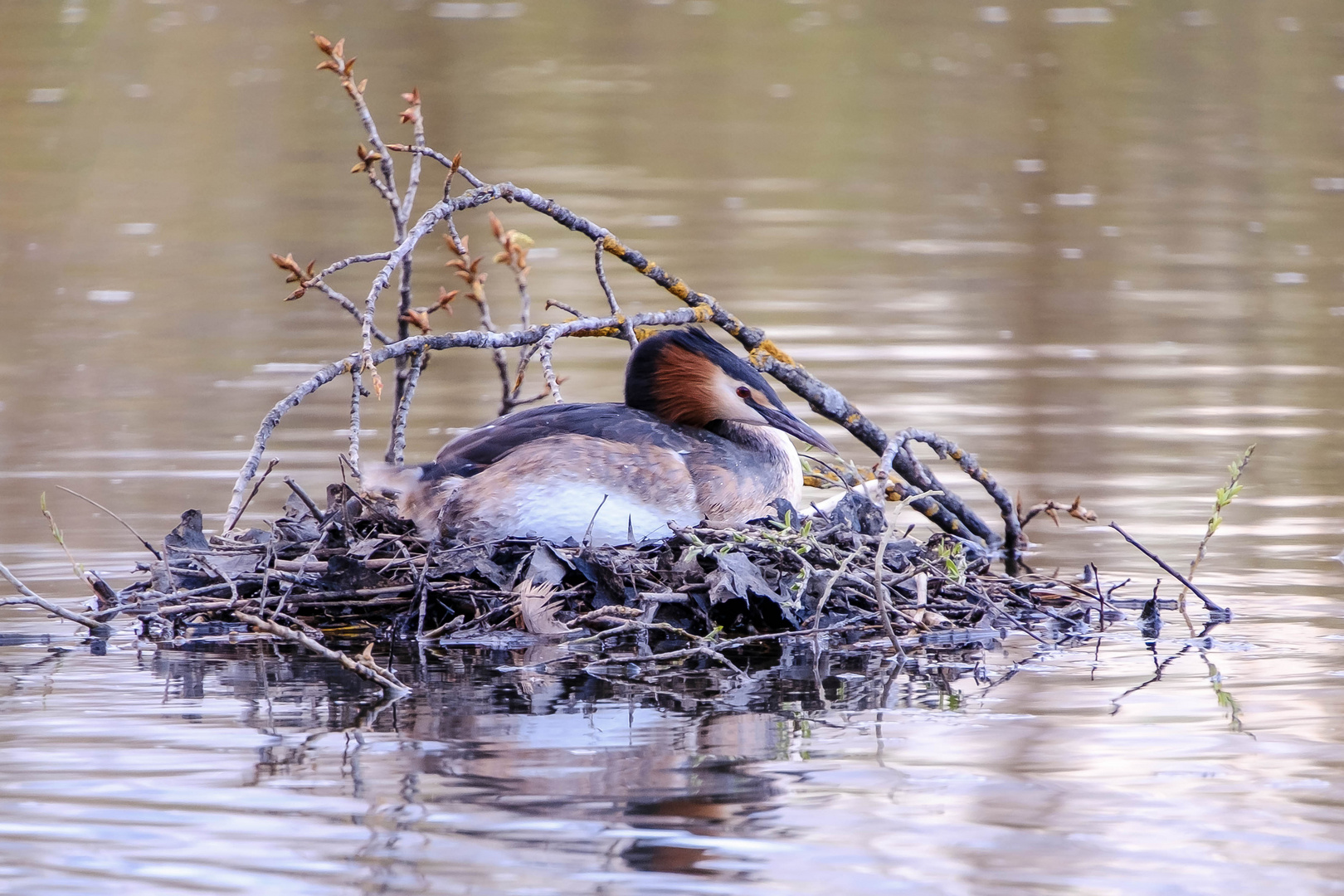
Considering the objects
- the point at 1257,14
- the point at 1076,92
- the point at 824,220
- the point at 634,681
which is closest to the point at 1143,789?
the point at 634,681

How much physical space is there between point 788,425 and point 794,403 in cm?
399

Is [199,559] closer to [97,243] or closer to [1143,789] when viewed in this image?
[1143,789]

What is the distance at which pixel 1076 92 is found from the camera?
77.5 ft

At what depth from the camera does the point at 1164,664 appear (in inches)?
217

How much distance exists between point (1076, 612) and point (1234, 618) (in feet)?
1.61

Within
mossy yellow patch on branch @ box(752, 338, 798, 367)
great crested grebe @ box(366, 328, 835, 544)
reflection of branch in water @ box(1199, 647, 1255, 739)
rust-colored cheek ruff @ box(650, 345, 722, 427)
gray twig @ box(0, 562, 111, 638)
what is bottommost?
reflection of branch in water @ box(1199, 647, 1255, 739)

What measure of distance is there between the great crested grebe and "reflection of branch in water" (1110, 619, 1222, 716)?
4.21 ft

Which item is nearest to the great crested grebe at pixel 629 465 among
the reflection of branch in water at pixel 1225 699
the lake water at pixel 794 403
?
the lake water at pixel 794 403

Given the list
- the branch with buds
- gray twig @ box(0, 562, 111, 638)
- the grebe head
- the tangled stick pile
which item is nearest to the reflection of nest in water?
the tangled stick pile

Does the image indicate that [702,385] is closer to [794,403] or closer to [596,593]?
[596,593]

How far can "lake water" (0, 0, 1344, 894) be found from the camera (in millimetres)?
4074

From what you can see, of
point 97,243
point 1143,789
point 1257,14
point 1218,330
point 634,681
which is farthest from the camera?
point 1257,14

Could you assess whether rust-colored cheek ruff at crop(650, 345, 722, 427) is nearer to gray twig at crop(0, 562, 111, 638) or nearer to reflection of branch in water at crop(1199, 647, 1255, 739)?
reflection of branch in water at crop(1199, 647, 1255, 739)

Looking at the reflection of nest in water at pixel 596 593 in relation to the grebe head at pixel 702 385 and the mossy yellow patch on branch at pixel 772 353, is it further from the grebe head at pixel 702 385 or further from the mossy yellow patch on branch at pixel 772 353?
the mossy yellow patch on branch at pixel 772 353
